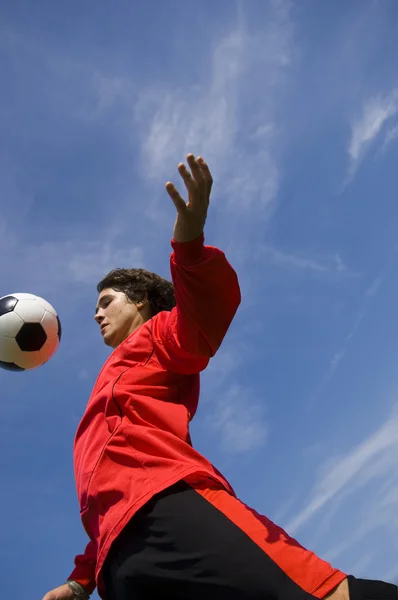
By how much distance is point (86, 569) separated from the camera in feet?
11.8

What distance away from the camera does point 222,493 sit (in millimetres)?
2869

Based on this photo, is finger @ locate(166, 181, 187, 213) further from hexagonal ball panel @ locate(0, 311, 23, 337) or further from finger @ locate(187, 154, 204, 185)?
hexagonal ball panel @ locate(0, 311, 23, 337)

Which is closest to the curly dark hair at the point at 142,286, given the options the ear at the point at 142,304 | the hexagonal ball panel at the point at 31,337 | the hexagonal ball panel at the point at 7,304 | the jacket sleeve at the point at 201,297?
the ear at the point at 142,304

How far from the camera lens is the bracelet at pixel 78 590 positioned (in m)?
3.48

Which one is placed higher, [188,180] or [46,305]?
[46,305]

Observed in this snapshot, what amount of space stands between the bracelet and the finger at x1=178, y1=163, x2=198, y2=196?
8.14 ft

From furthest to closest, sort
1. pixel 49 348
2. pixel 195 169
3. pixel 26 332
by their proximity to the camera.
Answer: pixel 49 348, pixel 26 332, pixel 195 169

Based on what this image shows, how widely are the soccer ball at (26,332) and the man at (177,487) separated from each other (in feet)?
5.88

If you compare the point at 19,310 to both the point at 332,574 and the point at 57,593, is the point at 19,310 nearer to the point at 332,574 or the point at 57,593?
the point at 57,593

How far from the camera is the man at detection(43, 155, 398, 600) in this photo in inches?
98.9

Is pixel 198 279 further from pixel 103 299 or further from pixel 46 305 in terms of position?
pixel 46 305

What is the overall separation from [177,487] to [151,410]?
1.63ft

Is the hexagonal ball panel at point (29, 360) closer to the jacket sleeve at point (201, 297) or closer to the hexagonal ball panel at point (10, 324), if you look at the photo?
the hexagonal ball panel at point (10, 324)

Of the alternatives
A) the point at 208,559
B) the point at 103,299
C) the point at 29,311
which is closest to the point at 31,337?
the point at 29,311
